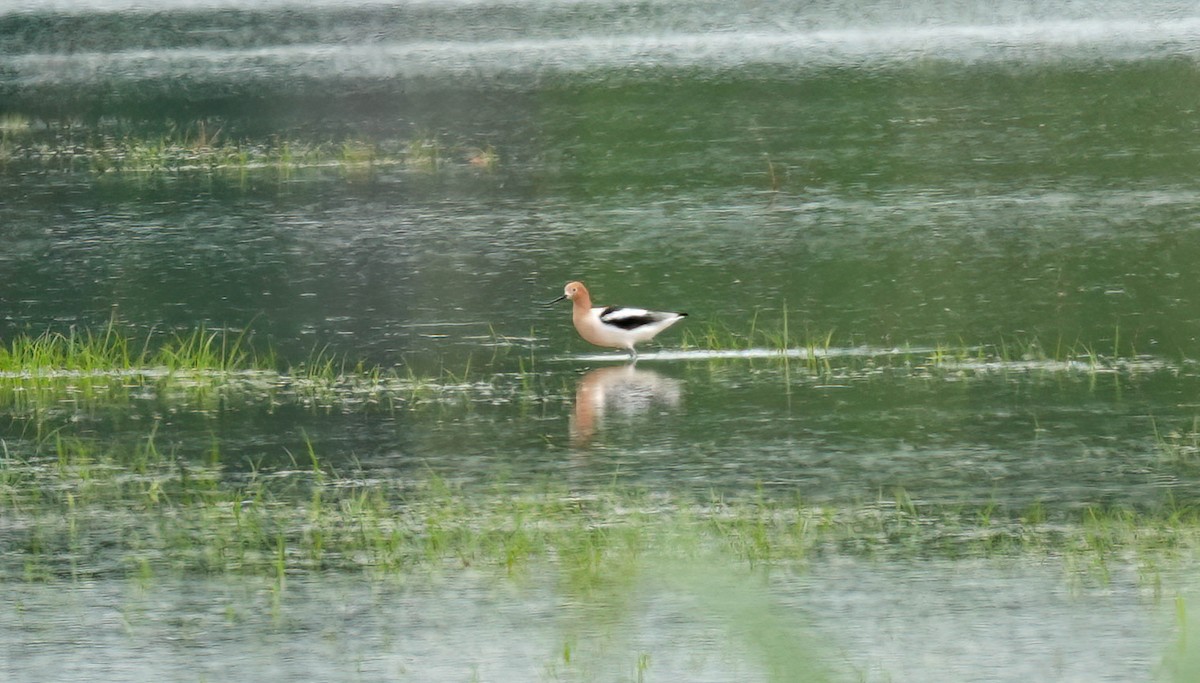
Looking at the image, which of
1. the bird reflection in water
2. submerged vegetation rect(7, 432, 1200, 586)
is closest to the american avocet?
the bird reflection in water

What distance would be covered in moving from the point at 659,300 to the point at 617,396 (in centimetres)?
279

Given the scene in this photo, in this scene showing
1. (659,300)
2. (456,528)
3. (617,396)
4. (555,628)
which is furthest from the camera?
(659,300)

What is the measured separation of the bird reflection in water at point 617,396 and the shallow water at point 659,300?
1.8 inches

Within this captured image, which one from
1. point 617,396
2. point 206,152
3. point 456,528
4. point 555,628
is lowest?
point 206,152

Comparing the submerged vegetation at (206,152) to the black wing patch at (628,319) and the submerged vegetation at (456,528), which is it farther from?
the submerged vegetation at (456,528)

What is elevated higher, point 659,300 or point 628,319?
point 628,319

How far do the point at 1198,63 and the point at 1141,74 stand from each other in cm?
97

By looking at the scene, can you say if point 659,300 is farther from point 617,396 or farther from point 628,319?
point 617,396

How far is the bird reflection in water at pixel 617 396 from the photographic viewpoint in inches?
367

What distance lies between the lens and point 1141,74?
2395 cm

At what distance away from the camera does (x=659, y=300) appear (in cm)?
1265

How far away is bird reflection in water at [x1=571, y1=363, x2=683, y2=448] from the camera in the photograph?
9.31 m

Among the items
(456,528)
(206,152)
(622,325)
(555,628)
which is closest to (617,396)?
(622,325)

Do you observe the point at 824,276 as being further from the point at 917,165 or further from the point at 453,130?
the point at 453,130
